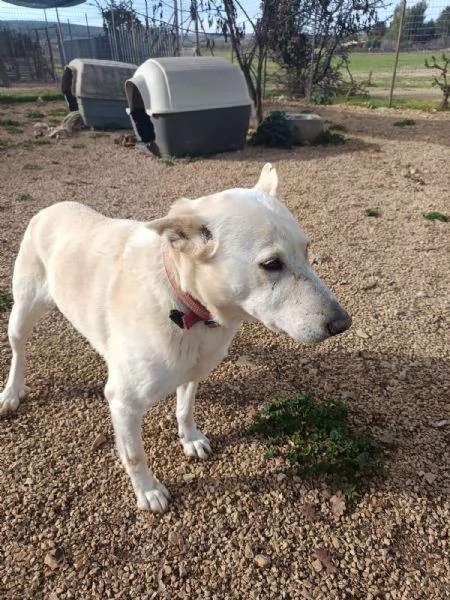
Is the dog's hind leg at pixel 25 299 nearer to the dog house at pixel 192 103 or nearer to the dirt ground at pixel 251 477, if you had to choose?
the dirt ground at pixel 251 477

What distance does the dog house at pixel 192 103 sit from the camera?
873 centimetres

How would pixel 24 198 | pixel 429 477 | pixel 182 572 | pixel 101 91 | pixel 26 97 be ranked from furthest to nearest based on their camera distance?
1. pixel 26 97
2. pixel 101 91
3. pixel 24 198
4. pixel 429 477
5. pixel 182 572

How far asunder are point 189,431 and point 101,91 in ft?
37.6

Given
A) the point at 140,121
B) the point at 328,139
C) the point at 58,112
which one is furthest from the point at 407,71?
the point at 58,112

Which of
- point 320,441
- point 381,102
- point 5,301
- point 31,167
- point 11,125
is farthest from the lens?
point 381,102

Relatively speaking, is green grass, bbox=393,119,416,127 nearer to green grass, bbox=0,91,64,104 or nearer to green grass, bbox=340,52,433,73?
green grass, bbox=340,52,433,73

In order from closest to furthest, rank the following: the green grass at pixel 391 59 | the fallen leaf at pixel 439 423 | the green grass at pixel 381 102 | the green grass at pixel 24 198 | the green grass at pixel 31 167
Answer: the fallen leaf at pixel 439 423 → the green grass at pixel 24 198 → the green grass at pixel 31 167 → the green grass at pixel 381 102 → the green grass at pixel 391 59

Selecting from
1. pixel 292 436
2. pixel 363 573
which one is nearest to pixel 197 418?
pixel 292 436

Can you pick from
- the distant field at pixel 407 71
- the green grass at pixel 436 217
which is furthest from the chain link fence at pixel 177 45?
the green grass at pixel 436 217

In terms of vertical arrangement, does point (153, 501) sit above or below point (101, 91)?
below

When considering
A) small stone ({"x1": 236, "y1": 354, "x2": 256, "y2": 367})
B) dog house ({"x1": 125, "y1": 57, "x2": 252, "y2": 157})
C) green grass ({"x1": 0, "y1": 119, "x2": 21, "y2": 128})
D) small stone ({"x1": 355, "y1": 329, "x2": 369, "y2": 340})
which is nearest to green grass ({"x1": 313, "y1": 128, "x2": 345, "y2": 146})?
dog house ({"x1": 125, "y1": 57, "x2": 252, "y2": 157})

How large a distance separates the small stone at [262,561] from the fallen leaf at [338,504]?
484mm

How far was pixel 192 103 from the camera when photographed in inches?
345

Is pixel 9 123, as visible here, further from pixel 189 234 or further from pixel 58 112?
pixel 189 234
